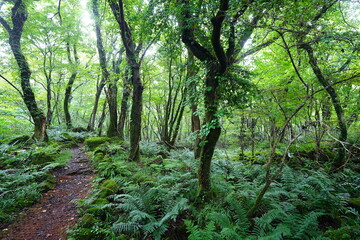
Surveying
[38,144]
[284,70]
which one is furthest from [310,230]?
[38,144]

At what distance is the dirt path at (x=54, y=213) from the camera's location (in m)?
3.39

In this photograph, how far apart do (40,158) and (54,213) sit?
322 centimetres

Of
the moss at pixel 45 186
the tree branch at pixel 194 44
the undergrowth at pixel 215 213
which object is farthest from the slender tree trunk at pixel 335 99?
the moss at pixel 45 186

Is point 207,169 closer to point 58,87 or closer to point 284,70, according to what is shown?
point 284,70

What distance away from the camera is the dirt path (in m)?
3.39

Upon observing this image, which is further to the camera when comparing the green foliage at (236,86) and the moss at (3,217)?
the green foliage at (236,86)

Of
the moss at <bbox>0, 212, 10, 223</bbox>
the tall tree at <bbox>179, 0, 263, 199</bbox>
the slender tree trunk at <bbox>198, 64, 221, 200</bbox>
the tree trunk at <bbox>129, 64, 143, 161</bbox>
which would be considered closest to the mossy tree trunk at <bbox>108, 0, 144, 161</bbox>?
the tree trunk at <bbox>129, 64, 143, 161</bbox>

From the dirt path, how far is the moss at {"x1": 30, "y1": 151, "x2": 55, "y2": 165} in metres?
0.61

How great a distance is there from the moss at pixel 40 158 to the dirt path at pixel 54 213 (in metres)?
0.61

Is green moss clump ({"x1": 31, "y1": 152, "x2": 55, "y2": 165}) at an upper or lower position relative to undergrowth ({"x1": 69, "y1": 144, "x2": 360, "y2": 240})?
upper

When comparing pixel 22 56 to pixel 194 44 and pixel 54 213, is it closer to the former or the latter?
pixel 54 213

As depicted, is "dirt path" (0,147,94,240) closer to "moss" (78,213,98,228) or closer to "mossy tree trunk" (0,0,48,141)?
"moss" (78,213,98,228)

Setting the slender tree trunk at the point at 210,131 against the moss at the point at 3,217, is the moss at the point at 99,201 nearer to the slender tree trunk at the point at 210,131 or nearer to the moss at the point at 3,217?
the moss at the point at 3,217

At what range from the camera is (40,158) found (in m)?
6.35
